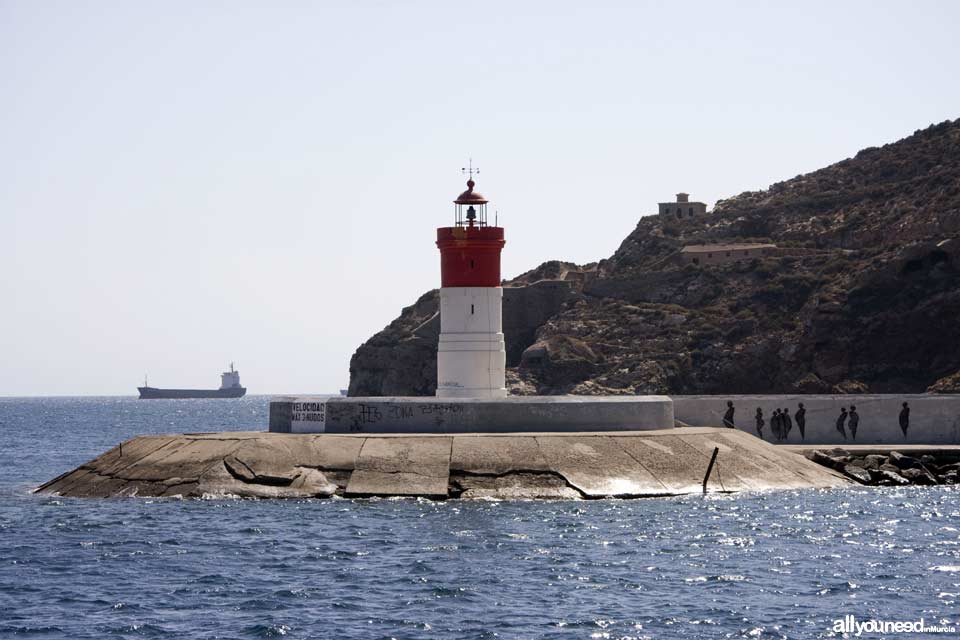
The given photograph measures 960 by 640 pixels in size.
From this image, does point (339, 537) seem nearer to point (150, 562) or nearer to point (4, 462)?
point (150, 562)

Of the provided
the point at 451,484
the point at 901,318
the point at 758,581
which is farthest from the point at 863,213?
the point at 758,581

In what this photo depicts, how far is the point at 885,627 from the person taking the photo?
20812 millimetres

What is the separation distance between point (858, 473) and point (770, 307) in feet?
178

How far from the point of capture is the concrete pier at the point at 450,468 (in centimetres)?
3462

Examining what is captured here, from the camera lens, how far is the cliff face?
8125 cm

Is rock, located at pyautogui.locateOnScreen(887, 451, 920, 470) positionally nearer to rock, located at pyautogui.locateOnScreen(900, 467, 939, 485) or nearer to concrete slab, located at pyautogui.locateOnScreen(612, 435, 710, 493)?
rock, located at pyautogui.locateOnScreen(900, 467, 939, 485)

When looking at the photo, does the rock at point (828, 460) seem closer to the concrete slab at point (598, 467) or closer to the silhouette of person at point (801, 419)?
the silhouette of person at point (801, 419)

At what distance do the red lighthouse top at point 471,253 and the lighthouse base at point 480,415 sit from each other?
16.1 feet

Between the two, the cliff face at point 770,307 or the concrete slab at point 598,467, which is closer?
the concrete slab at point 598,467

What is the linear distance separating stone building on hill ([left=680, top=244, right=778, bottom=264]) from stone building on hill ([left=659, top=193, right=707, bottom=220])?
71.8ft

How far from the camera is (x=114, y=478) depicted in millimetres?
37406

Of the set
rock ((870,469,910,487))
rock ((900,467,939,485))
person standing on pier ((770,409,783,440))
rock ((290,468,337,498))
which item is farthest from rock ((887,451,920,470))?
rock ((290,468,337,498))

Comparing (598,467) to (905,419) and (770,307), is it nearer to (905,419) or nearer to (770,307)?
(905,419)

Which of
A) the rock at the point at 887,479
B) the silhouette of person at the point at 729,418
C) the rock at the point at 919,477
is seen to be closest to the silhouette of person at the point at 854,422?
the silhouette of person at the point at 729,418
